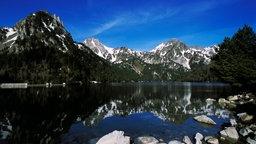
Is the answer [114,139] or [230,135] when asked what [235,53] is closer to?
[230,135]

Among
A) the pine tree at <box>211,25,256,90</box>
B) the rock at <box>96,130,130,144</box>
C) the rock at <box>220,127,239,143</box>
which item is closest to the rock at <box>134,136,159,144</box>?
the rock at <box>96,130,130,144</box>

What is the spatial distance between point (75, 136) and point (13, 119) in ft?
49.4

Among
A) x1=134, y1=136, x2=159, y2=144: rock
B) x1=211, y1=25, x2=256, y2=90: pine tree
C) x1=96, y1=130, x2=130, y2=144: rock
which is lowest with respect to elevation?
x1=134, y1=136, x2=159, y2=144: rock

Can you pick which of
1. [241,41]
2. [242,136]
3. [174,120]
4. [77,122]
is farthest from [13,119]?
[241,41]

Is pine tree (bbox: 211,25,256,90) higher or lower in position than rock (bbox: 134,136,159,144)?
higher

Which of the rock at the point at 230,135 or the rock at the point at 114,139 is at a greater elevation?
the rock at the point at 114,139

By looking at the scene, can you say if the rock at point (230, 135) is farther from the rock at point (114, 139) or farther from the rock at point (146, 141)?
the rock at point (114, 139)

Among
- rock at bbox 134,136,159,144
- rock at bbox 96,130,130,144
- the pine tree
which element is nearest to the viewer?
rock at bbox 96,130,130,144

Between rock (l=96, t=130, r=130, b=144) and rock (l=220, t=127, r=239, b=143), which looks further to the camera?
rock (l=220, t=127, r=239, b=143)

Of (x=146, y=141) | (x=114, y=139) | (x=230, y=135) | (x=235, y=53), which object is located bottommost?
(x=146, y=141)

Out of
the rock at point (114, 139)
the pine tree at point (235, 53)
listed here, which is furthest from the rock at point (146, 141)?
the pine tree at point (235, 53)

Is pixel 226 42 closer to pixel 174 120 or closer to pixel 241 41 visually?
pixel 241 41

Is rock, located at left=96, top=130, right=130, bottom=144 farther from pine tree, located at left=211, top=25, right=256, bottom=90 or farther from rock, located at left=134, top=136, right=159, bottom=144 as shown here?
pine tree, located at left=211, top=25, right=256, bottom=90

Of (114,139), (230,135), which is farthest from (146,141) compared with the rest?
(230,135)
